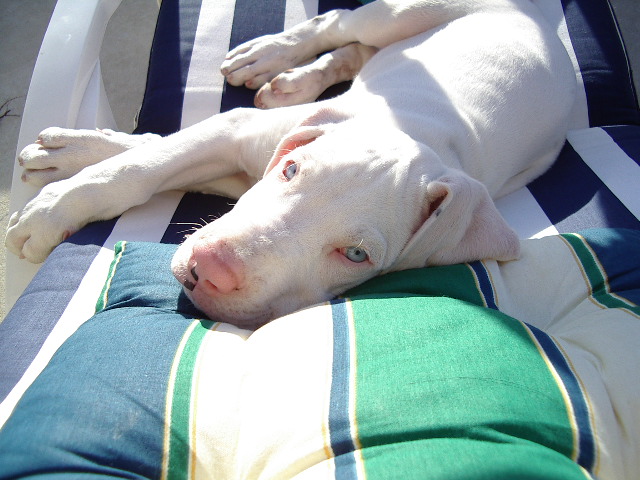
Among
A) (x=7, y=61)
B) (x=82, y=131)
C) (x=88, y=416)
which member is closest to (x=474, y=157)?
(x=82, y=131)

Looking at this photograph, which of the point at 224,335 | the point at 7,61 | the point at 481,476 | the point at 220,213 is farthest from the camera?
the point at 7,61

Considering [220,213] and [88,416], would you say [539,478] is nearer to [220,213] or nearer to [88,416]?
[88,416]

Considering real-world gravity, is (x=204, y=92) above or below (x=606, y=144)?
above

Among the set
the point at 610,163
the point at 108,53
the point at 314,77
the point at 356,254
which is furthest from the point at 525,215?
the point at 108,53

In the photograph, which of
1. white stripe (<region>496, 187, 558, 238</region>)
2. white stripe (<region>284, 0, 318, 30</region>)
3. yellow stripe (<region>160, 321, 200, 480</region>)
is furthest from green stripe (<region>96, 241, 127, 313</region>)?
white stripe (<region>284, 0, 318, 30</region>)

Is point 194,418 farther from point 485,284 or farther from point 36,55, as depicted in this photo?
point 36,55

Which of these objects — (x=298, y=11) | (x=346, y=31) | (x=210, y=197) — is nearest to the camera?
(x=210, y=197)

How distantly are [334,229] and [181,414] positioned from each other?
0.74 m

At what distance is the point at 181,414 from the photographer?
1016 mm

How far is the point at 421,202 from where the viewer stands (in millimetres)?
1727

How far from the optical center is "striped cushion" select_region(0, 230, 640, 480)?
91 cm

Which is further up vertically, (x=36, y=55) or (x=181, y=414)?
(x=181, y=414)

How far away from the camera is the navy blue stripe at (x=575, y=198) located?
7.16 ft

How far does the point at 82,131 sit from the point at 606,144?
2.38m
